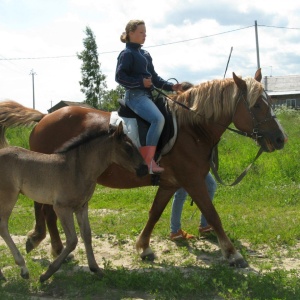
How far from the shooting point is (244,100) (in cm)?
576

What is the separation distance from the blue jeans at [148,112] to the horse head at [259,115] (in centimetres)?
100

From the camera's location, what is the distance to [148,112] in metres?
5.73

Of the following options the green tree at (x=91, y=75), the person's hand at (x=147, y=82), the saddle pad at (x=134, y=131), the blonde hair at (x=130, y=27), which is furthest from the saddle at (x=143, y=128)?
the green tree at (x=91, y=75)

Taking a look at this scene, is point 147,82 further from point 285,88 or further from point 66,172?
point 285,88

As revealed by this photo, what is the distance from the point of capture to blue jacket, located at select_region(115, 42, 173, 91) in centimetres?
575

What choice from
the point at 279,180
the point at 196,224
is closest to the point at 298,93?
the point at 279,180

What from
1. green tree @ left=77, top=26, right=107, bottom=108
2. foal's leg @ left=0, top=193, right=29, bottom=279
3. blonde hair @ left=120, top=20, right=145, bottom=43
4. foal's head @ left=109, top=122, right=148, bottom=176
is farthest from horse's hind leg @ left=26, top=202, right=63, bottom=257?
green tree @ left=77, top=26, right=107, bottom=108

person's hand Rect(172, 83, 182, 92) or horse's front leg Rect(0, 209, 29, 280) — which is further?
person's hand Rect(172, 83, 182, 92)

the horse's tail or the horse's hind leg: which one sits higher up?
the horse's tail

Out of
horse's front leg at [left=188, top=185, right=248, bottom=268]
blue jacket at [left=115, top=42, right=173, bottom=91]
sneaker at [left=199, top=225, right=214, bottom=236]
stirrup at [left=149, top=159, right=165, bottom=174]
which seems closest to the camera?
stirrup at [left=149, top=159, right=165, bottom=174]

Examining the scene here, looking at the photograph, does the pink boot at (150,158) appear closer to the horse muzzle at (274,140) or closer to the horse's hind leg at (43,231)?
the horse muzzle at (274,140)

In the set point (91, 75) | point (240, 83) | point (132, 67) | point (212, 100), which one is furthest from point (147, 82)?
point (91, 75)

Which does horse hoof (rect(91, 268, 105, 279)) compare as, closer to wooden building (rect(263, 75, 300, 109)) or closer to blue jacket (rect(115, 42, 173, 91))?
blue jacket (rect(115, 42, 173, 91))

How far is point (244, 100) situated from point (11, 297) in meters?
3.38
